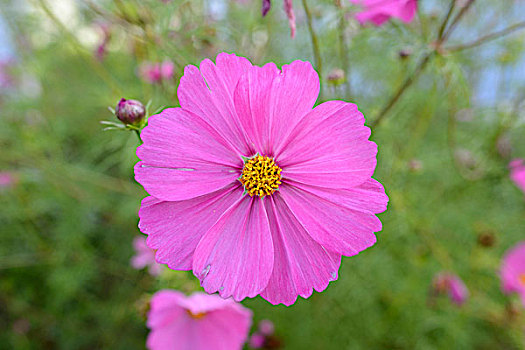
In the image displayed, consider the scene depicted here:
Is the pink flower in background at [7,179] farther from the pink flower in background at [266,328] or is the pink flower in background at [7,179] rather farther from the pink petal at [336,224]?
the pink petal at [336,224]

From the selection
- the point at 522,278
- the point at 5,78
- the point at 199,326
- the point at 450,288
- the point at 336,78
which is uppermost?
the point at 336,78

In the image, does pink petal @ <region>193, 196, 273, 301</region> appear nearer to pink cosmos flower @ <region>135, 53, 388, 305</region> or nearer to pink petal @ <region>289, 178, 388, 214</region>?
pink cosmos flower @ <region>135, 53, 388, 305</region>

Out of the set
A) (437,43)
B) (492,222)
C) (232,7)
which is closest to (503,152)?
(492,222)

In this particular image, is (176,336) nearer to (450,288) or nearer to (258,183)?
(258,183)

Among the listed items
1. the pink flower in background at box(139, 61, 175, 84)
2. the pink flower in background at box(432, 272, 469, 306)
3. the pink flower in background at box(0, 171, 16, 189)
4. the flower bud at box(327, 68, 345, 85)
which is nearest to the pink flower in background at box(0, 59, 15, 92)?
the pink flower in background at box(0, 171, 16, 189)

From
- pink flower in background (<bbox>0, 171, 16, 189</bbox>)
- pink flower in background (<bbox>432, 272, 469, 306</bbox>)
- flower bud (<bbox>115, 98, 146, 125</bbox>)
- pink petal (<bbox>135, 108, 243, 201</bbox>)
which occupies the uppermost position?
flower bud (<bbox>115, 98, 146, 125</bbox>)

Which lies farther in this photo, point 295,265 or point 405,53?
point 405,53

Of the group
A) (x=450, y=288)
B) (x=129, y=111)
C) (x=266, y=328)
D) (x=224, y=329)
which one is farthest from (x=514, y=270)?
(x=129, y=111)
